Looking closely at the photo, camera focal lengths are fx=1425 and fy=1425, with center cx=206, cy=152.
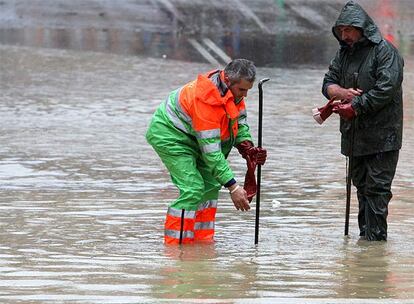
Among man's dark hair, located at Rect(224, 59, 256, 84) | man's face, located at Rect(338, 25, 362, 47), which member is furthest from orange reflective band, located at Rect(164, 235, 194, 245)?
man's face, located at Rect(338, 25, 362, 47)

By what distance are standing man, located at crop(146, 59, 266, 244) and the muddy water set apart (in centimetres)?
25

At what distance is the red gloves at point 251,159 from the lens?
384 inches

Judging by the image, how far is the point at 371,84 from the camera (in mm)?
9828

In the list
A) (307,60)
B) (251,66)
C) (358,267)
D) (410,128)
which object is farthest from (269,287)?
(307,60)

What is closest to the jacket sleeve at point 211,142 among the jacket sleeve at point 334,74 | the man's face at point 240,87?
the man's face at point 240,87

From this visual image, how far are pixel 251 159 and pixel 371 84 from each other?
980 millimetres

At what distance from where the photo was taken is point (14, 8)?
2788 centimetres

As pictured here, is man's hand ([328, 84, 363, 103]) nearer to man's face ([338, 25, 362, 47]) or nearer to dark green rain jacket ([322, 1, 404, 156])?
dark green rain jacket ([322, 1, 404, 156])

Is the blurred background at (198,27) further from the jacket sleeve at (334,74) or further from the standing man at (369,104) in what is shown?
the standing man at (369,104)

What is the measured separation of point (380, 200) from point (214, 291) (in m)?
2.55

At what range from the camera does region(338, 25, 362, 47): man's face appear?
9805mm

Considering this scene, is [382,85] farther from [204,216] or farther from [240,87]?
[204,216]

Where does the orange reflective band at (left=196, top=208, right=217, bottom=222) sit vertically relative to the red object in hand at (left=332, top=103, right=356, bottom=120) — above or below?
below

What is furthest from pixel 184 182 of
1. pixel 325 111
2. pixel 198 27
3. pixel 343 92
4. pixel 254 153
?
pixel 198 27
